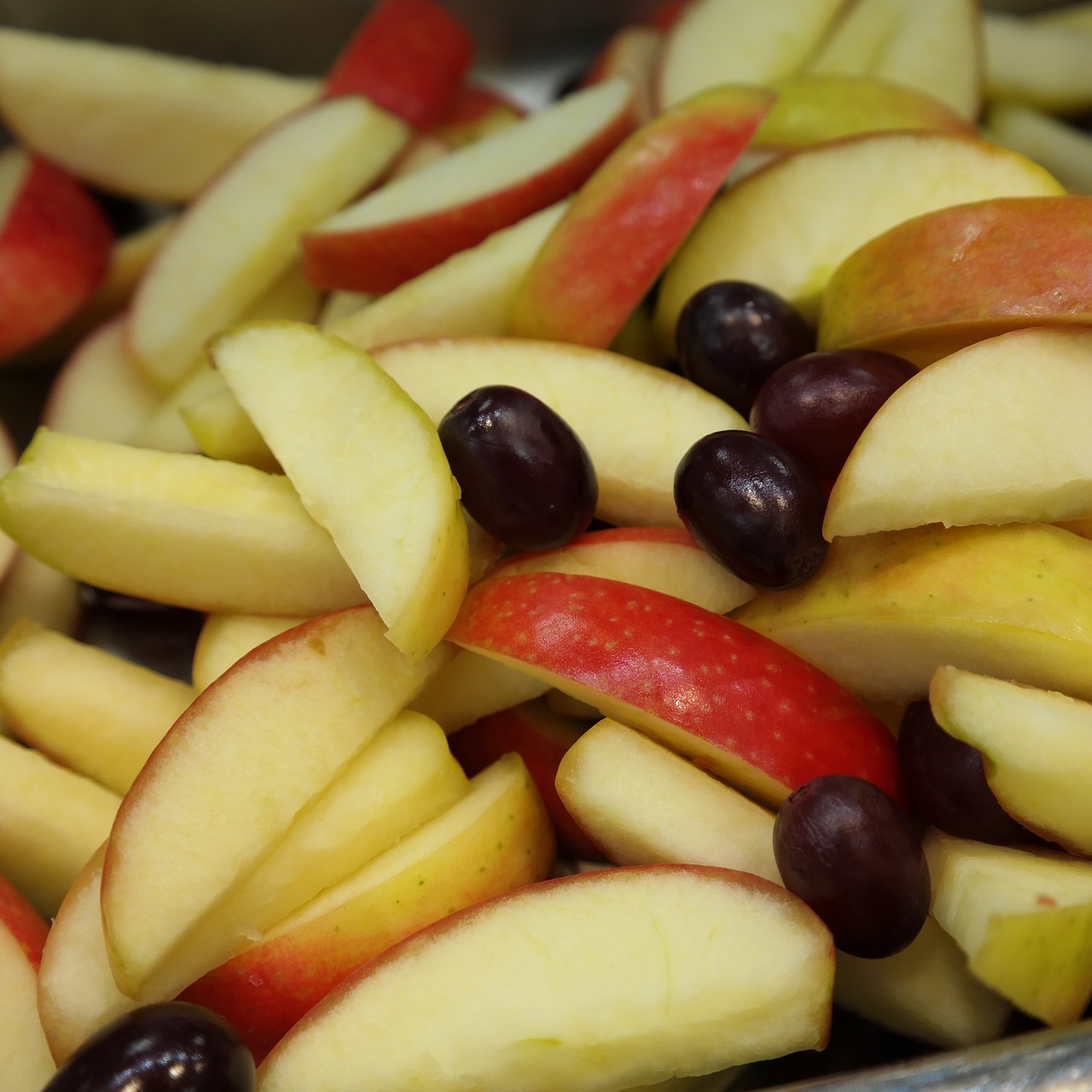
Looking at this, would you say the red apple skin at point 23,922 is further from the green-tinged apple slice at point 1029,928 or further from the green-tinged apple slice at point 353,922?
the green-tinged apple slice at point 1029,928

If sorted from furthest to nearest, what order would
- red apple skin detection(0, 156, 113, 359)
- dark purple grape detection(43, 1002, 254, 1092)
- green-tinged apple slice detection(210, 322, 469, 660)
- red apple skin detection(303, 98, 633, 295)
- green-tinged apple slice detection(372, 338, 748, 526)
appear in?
red apple skin detection(0, 156, 113, 359) < red apple skin detection(303, 98, 633, 295) < green-tinged apple slice detection(372, 338, 748, 526) < green-tinged apple slice detection(210, 322, 469, 660) < dark purple grape detection(43, 1002, 254, 1092)

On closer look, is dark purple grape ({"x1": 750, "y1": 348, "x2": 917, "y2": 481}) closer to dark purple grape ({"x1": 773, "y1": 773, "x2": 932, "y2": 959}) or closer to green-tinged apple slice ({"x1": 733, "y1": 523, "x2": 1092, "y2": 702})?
green-tinged apple slice ({"x1": 733, "y1": 523, "x2": 1092, "y2": 702})

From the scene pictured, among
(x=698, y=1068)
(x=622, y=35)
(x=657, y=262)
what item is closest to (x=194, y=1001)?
(x=698, y=1068)

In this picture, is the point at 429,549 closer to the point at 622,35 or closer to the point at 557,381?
the point at 557,381

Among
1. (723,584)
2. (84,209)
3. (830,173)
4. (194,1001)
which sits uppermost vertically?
(830,173)

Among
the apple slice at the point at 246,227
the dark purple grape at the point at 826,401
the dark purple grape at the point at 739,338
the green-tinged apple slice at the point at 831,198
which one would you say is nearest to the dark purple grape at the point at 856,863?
the dark purple grape at the point at 826,401

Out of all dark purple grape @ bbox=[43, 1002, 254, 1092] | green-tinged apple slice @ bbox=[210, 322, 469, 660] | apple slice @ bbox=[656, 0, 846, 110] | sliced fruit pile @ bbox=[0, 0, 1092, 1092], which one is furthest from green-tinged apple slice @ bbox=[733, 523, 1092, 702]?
apple slice @ bbox=[656, 0, 846, 110]

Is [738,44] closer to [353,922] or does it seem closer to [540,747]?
[540,747]
